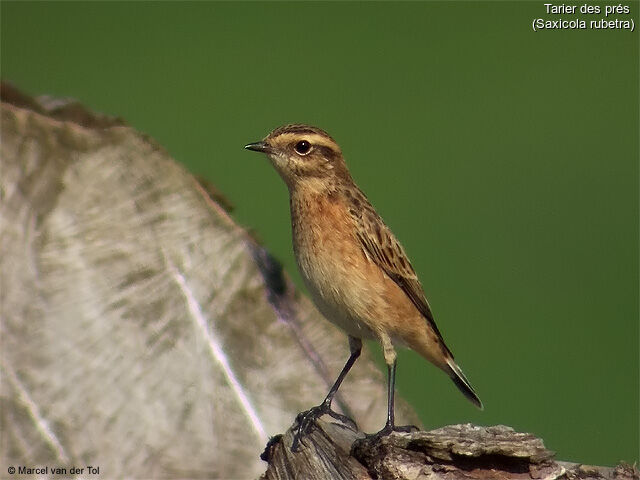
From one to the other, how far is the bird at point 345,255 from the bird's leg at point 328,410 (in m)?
0.04

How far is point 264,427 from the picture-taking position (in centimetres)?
602

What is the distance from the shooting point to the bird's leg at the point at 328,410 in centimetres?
510

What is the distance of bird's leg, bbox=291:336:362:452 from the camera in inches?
201

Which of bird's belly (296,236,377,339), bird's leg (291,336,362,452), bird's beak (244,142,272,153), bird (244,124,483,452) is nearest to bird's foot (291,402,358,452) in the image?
bird's leg (291,336,362,452)

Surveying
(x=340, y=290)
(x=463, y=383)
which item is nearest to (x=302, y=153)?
(x=340, y=290)

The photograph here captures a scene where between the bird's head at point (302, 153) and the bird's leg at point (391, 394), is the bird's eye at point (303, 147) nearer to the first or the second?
the bird's head at point (302, 153)

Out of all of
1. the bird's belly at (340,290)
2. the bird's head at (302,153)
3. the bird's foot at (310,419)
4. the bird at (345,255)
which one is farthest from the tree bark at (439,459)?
the bird's head at (302,153)

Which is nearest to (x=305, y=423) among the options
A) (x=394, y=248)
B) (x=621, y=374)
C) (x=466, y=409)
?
(x=394, y=248)

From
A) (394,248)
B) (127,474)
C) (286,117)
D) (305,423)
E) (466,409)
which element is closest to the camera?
(305,423)

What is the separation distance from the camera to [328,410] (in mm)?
5945

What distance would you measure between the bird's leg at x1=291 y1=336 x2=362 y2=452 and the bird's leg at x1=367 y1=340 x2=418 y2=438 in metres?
0.23

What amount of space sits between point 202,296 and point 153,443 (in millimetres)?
875

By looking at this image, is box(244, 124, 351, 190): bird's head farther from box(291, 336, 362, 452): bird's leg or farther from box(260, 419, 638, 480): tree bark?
box(260, 419, 638, 480): tree bark

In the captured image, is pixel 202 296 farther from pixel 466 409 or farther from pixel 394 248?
pixel 466 409
